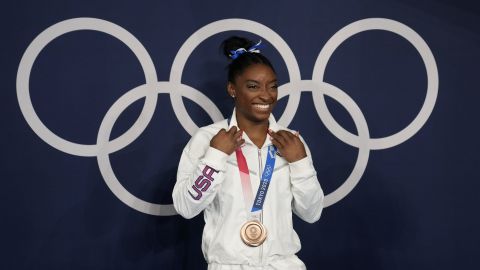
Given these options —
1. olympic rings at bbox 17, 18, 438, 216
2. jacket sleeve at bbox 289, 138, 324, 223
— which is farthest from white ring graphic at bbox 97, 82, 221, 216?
jacket sleeve at bbox 289, 138, 324, 223

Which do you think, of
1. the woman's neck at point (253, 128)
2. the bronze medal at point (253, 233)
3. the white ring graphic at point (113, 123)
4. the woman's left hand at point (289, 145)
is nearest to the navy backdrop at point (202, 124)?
the white ring graphic at point (113, 123)

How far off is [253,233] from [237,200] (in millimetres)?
165

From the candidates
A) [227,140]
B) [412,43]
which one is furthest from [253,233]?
[412,43]

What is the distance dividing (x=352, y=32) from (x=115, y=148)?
150cm

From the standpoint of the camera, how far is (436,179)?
3.30 meters

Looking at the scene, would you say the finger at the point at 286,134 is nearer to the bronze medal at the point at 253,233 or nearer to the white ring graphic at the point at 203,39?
the bronze medal at the point at 253,233

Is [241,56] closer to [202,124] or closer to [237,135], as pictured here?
[237,135]

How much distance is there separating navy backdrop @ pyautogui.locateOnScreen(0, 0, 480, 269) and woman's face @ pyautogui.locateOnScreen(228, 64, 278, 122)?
2.40ft

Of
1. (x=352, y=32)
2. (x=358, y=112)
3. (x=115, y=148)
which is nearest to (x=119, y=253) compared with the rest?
(x=115, y=148)

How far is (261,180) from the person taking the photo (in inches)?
94.1

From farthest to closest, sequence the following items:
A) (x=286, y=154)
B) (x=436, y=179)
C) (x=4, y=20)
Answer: (x=436, y=179)
(x=4, y=20)
(x=286, y=154)

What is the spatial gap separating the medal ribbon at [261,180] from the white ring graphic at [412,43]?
879 millimetres

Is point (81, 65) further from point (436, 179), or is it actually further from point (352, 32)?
point (436, 179)

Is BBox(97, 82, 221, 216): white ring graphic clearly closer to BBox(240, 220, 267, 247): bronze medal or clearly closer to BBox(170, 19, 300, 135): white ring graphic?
BBox(170, 19, 300, 135): white ring graphic
